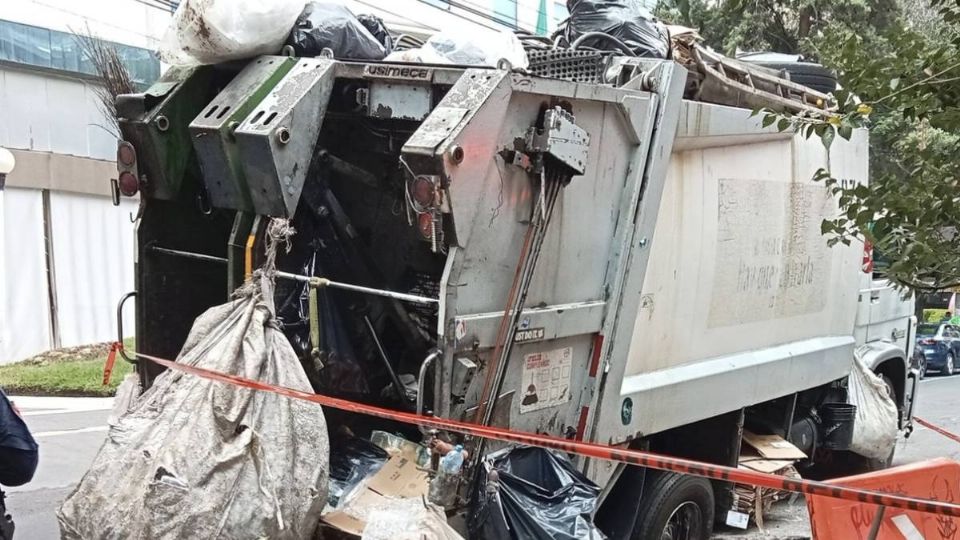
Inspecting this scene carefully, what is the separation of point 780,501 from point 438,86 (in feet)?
15.1

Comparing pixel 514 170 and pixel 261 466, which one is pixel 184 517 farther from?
pixel 514 170

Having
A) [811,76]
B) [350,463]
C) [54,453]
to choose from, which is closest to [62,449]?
[54,453]

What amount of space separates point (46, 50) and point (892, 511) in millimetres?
12118

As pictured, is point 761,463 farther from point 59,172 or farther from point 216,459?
point 59,172

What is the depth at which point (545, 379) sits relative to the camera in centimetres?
361

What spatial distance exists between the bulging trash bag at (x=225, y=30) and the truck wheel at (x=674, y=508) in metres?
2.69

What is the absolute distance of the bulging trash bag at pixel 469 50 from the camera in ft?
12.7

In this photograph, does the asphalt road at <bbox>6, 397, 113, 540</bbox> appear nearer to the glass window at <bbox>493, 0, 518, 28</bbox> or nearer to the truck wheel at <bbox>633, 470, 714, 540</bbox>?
the truck wheel at <bbox>633, 470, 714, 540</bbox>

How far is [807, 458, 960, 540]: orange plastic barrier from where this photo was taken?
3.45m

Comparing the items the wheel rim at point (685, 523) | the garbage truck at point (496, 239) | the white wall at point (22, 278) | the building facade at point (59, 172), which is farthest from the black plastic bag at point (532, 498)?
the white wall at point (22, 278)

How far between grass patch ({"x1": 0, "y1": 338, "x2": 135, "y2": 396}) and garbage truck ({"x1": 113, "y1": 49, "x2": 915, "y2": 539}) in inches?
259

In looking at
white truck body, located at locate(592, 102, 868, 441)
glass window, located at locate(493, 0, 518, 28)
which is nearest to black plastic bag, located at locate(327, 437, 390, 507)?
white truck body, located at locate(592, 102, 868, 441)

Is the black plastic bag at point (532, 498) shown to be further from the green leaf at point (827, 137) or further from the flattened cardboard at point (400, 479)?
the green leaf at point (827, 137)

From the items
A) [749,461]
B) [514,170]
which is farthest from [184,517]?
[749,461]
